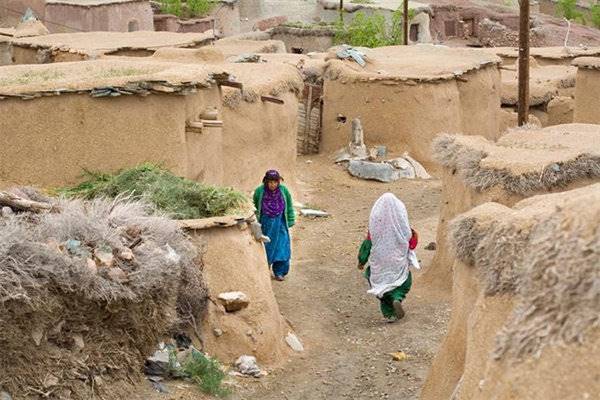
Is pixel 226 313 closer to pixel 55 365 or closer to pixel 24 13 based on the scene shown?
pixel 55 365

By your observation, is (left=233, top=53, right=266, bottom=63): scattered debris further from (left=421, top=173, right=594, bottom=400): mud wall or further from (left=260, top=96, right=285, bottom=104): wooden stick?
(left=421, top=173, right=594, bottom=400): mud wall

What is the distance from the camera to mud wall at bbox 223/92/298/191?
50.0 feet

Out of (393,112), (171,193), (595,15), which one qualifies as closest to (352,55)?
(393,112)

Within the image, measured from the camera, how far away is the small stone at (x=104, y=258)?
842 centimetres

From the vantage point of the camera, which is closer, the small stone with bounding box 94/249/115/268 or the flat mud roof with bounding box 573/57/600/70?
the small stone with bounding box 94/249/115/268

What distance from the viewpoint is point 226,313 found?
411 inches

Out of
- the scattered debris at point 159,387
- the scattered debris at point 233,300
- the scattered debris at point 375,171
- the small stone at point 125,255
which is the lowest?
the scattered debris at point 375,171

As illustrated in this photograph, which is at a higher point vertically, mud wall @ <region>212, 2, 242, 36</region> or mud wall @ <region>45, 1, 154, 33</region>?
mud wall @ <region>45, 1, 154, 33</region>

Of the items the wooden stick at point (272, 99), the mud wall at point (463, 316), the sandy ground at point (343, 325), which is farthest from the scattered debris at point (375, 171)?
the mud wall at point (463, 316)

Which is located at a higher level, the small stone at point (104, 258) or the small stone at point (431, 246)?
the small stone at point (104, 258)

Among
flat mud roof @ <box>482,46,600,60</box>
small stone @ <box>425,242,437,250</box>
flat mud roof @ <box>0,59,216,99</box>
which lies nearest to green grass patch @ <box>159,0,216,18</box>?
flat mud roof @ <box>482,46,600,60</box>

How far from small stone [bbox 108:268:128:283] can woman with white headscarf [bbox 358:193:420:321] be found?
3.67 meters

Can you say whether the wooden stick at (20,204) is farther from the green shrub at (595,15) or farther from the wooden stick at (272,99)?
the green shrub at (595,15)

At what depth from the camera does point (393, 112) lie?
19.8 metres
